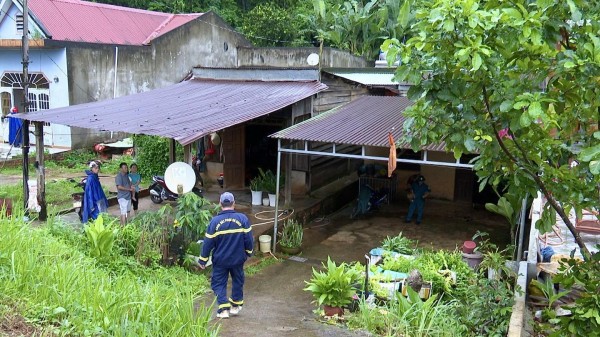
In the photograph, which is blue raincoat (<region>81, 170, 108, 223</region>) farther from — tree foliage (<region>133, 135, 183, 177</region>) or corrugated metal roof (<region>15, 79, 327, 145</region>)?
tree foliage (<region>133, 135, 183, 177</region>)

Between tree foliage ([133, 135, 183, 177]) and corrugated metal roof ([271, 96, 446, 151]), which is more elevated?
corrugated metal roof ([271, 96, 446, 151])

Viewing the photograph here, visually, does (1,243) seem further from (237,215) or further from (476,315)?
(476,315)

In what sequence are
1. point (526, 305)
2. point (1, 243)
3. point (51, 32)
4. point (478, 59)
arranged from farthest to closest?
point (51, 32)
point (526, 305)
point (1, 243)
point (478, 59)

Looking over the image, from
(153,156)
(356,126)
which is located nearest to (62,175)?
(153,156)

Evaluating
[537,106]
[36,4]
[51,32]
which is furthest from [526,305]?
[36,4]

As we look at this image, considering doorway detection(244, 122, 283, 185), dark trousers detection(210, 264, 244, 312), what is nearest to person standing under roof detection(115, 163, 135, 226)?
dark trousers detection(210, 264, 244, 312)

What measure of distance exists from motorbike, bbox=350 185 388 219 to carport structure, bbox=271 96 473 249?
1.91m

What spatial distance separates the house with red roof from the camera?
1806 cm

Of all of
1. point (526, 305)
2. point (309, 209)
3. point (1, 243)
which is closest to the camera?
point (1, 243)

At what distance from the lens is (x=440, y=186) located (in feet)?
48.4

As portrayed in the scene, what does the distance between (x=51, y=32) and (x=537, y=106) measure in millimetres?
17893

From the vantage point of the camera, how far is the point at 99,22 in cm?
2041

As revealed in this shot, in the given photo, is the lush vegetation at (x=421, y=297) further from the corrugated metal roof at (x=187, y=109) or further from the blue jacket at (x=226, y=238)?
the corrugated metal roof at (x=187, y=109)

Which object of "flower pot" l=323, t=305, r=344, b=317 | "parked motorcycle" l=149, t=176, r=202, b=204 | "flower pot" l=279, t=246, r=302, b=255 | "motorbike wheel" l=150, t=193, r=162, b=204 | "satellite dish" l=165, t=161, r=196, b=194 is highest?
"satellite dish" l=165, t=161, r=196, b=194
